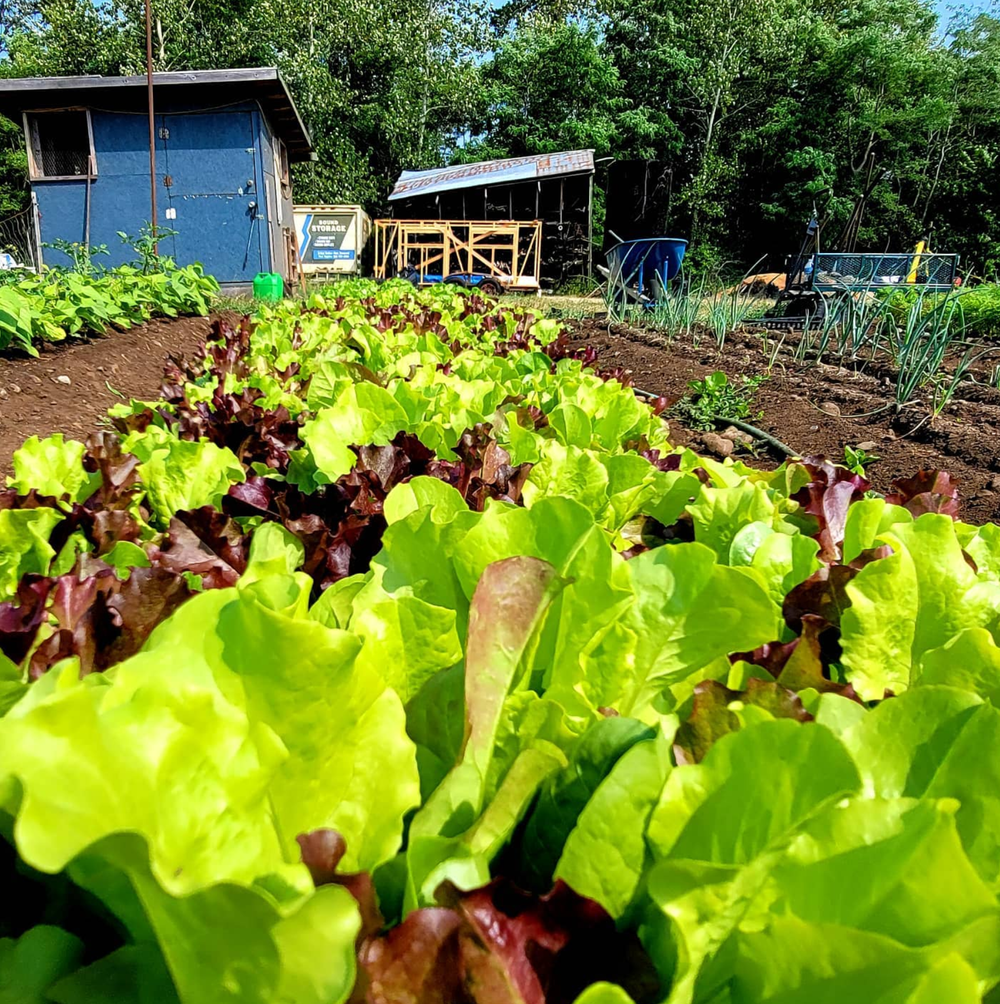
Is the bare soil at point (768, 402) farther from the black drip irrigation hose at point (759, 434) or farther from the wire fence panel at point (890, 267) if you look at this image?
the wire fence panel at point (890, 267)

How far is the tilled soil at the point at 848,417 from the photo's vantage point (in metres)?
4.89

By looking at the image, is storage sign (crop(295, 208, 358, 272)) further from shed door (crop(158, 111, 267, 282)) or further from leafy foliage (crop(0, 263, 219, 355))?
leafy foliage (crop(0, 263, 219, 355))

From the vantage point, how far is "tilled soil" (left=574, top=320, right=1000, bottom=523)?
489 centimetres

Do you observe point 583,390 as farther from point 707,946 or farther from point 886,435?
point 886,435

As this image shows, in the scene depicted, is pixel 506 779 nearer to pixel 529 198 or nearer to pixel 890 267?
pixel 890 267

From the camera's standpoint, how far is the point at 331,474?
1682 mm

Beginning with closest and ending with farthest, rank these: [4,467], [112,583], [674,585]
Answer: [674,585] → [112,583] → [4,467]

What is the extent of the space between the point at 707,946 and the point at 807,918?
69 mm

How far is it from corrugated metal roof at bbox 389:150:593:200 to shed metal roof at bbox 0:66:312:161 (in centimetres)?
807

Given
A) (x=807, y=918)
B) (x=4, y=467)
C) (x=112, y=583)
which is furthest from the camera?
(x=4, y=467)

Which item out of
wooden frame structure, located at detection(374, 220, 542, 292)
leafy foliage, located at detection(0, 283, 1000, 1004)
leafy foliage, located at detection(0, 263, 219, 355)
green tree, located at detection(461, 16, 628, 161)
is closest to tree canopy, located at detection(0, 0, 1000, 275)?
green tree, located at detection(461, 16, 628, 161)

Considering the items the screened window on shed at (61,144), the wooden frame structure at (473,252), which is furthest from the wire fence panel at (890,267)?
the screened window on shed at (61,144)

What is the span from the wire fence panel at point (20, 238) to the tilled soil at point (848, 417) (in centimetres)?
1911

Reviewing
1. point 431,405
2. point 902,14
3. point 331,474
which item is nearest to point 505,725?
point 331,474
